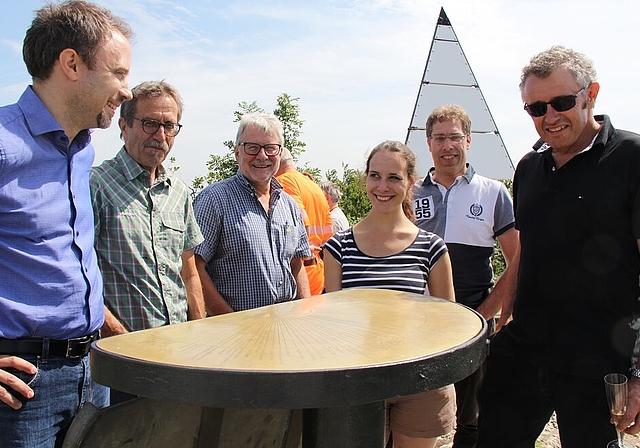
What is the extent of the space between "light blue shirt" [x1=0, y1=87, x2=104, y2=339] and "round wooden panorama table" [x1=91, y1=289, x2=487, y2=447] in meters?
0.39

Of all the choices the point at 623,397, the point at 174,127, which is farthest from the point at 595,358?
the point at 174,127

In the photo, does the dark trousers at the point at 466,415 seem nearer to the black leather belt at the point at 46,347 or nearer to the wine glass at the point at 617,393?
the wine glass at the point at 617,393

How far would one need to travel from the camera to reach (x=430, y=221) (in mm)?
3699

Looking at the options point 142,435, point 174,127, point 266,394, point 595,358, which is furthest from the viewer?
point 174,127

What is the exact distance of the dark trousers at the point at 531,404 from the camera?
7.88ft

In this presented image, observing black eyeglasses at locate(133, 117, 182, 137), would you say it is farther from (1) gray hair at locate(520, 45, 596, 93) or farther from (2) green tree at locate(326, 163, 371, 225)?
(2) green tree at locate(326, 163, 371, 225)

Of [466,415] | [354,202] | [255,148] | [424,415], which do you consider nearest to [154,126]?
[255,148]

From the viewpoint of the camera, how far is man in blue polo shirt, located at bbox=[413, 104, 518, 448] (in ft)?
11.7

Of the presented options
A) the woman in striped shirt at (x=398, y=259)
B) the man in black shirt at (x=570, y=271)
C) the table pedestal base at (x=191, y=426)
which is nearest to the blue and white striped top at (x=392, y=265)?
the woman in striped shirt at (x=398, y=259)

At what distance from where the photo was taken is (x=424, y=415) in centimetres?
265

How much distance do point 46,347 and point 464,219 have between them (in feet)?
8.34

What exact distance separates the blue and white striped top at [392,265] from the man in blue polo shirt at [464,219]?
69 centimetres

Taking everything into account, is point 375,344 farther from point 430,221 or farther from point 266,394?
point 430,221

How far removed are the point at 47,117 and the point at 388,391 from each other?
4.64 feet
